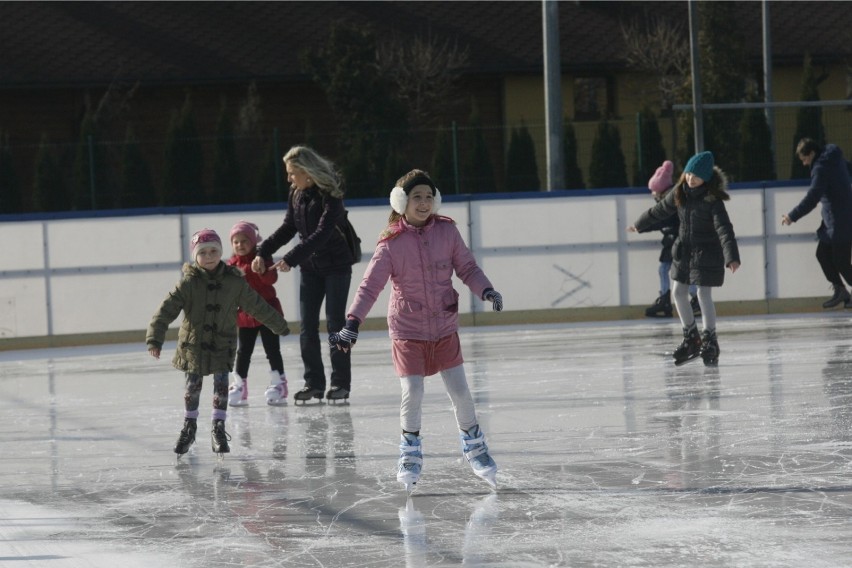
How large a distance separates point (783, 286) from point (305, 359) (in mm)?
7624

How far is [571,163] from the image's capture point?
24266 millimetres

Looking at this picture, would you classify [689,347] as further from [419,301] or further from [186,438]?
[419,301]

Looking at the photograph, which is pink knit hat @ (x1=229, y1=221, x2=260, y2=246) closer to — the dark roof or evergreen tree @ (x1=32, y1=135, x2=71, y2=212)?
evergreen tree @ (x1=32, y1=135, x2=71, y2=212)

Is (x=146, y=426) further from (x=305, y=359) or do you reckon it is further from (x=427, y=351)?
(x=427, y=351)

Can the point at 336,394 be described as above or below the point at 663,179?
below

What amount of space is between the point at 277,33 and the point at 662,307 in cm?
1710

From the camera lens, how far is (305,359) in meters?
9.33

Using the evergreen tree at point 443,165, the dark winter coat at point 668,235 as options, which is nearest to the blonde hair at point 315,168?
the dark winter coat at point 668,235

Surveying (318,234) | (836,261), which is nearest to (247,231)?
(318,234)

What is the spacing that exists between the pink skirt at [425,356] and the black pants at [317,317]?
8.74 feet

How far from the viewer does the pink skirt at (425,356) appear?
6.39 meters

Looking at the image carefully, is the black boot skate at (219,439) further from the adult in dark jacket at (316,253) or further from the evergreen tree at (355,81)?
the evergreen tree at (355,81)

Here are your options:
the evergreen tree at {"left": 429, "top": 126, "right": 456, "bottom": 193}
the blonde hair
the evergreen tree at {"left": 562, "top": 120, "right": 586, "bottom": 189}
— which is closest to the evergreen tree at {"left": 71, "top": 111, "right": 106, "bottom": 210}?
the evergreen tree at {"left": 429, "top": 126, "right": 456, "bottom": 193}

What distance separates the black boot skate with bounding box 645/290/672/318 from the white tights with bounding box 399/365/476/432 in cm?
903
